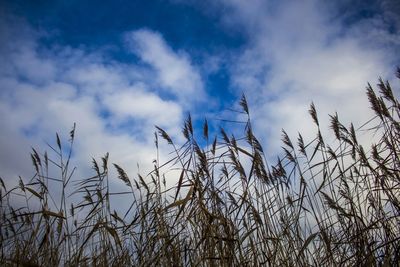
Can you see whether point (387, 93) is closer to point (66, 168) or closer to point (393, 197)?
point (393, 197)

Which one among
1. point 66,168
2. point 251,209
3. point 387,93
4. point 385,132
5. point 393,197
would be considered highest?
point 387,93

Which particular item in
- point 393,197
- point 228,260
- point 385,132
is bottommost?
point 228,260

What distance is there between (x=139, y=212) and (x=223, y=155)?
1041 millimetres

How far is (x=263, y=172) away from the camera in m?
3.97

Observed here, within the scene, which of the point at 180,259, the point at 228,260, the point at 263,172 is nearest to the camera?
the point at 228,260

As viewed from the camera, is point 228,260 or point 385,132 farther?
point 385,132

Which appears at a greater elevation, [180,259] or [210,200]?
[210,200]

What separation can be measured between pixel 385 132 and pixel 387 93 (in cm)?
61

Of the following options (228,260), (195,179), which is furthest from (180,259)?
(195,179)

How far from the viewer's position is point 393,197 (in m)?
2.62

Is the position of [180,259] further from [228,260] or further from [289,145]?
[289,145]

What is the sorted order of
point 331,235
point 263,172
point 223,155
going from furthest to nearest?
1. point 263,172
2. point 223,155
3. point 331,235

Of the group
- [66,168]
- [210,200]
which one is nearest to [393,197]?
[210,200]

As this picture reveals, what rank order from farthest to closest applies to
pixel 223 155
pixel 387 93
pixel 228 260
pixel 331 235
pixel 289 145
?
pixel 289 145, pixel 387 93, pixel 223 155, pixel 331 235, pixel 228 260
